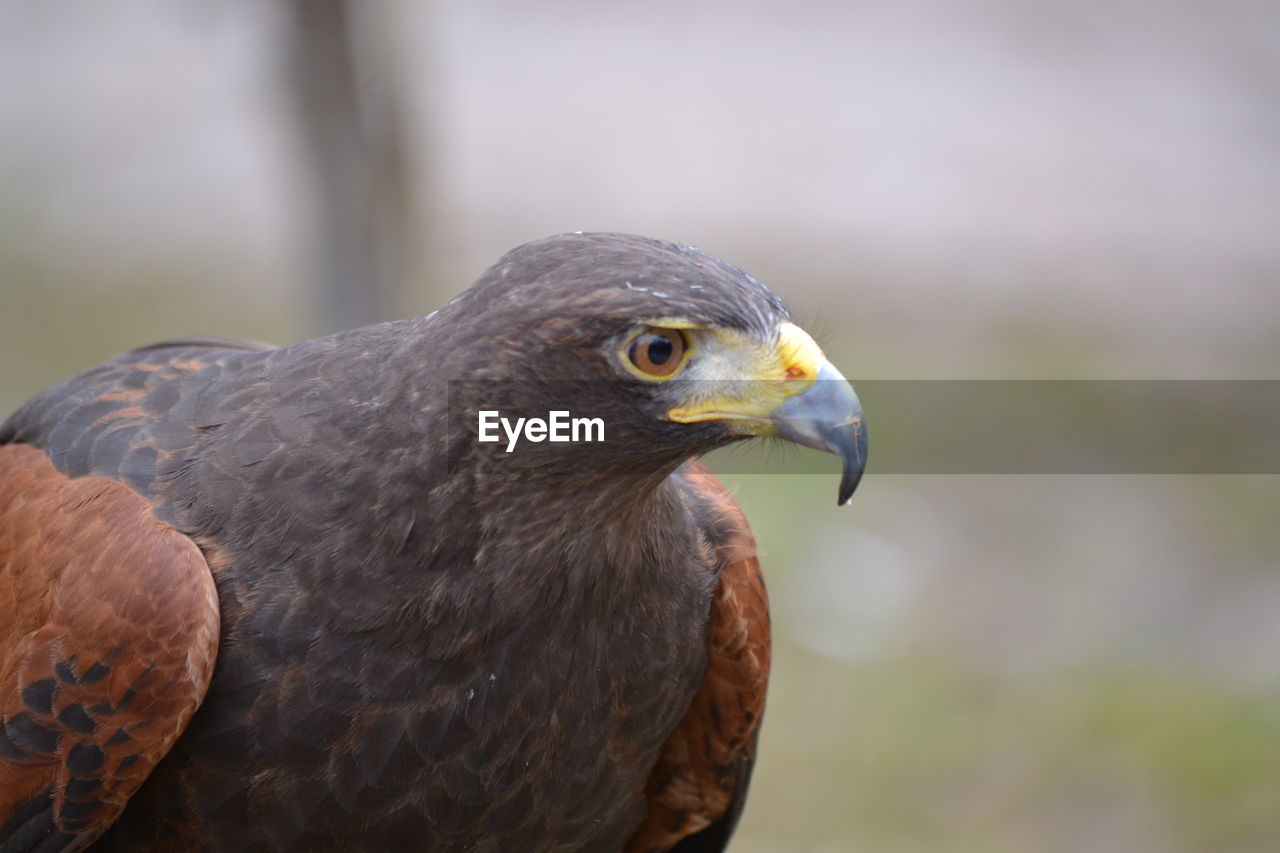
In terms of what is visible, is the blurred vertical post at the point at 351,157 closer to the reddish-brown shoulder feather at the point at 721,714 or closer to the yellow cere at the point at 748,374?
the reddish-brown shoulder feather at the point at 721,714

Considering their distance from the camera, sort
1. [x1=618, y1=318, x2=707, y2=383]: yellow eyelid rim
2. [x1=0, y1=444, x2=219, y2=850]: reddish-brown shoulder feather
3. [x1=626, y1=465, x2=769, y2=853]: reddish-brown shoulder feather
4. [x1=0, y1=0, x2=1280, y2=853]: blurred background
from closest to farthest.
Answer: [x1=618, y1=318, x2=707, y2=383]: yellow eyelid rim
[x1=0, y1=444, x2=219, y2=850]: reddish-brown shoulder feather
[x1=626, y1=465, x2=769, y2=853]: reddish-brown shoulder feather
[x1=0, y1=0, x2=1280, y2=853]: blurred background

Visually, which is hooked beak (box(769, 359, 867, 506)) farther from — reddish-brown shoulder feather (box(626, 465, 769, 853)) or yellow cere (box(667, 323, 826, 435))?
reddish-brown shoulder feather (box(626, 465, 769, 853))

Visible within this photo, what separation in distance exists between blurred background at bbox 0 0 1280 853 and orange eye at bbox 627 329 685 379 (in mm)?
3823

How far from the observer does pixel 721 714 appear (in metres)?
3.70

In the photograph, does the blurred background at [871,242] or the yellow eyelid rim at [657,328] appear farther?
the blurred background at [871,242]

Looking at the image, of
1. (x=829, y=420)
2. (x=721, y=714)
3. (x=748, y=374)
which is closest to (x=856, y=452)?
(x=829, y=420)

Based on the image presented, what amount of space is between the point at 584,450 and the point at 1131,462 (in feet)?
21.2

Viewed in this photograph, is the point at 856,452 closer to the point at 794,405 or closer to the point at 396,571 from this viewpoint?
the point at 794,405

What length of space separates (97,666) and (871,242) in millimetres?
8479

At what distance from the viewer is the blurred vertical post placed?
20.0 ft

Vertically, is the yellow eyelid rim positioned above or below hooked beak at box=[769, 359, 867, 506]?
above

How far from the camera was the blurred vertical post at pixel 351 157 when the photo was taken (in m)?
6.09

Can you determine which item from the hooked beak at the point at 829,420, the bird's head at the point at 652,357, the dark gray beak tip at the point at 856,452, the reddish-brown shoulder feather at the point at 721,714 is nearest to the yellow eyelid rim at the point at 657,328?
the bird's head at the point at 652,357

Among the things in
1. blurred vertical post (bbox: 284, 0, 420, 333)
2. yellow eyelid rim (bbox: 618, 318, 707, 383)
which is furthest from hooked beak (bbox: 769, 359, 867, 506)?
blurred vertical post (bbox: 284, 0, 420, 333)
